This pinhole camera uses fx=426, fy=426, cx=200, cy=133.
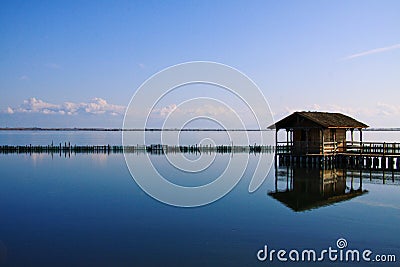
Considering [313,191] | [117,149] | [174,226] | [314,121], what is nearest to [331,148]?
[314,121]

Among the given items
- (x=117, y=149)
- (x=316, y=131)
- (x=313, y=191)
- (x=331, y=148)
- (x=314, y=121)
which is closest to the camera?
(x=313, y=191)

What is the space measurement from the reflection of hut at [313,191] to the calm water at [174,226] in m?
0.20

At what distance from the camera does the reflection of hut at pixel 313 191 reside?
64.3ft

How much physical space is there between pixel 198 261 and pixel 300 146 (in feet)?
82.3

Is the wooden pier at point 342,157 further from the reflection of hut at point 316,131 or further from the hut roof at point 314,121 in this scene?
the hut roof at point 314,121

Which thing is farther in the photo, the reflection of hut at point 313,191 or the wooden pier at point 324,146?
the wooden pier at point 324,146

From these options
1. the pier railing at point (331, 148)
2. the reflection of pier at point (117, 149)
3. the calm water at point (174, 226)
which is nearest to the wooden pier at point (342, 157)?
the pier railing at point (331, 148)

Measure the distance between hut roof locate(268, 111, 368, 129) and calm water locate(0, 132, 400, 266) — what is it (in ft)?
29.9

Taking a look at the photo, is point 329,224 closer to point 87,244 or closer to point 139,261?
point 139,261

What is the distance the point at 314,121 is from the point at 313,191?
11.6 meters

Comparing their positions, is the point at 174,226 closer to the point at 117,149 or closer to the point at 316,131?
the point at 316,131

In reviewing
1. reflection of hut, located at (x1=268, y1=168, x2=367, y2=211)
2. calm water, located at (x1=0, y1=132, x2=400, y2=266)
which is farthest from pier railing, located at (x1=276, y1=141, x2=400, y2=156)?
calm water, located at (x1=0, y1=132, x2=400, y2=266)

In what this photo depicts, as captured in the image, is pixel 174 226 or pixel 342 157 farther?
pixel 342 157

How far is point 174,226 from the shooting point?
607 inches
